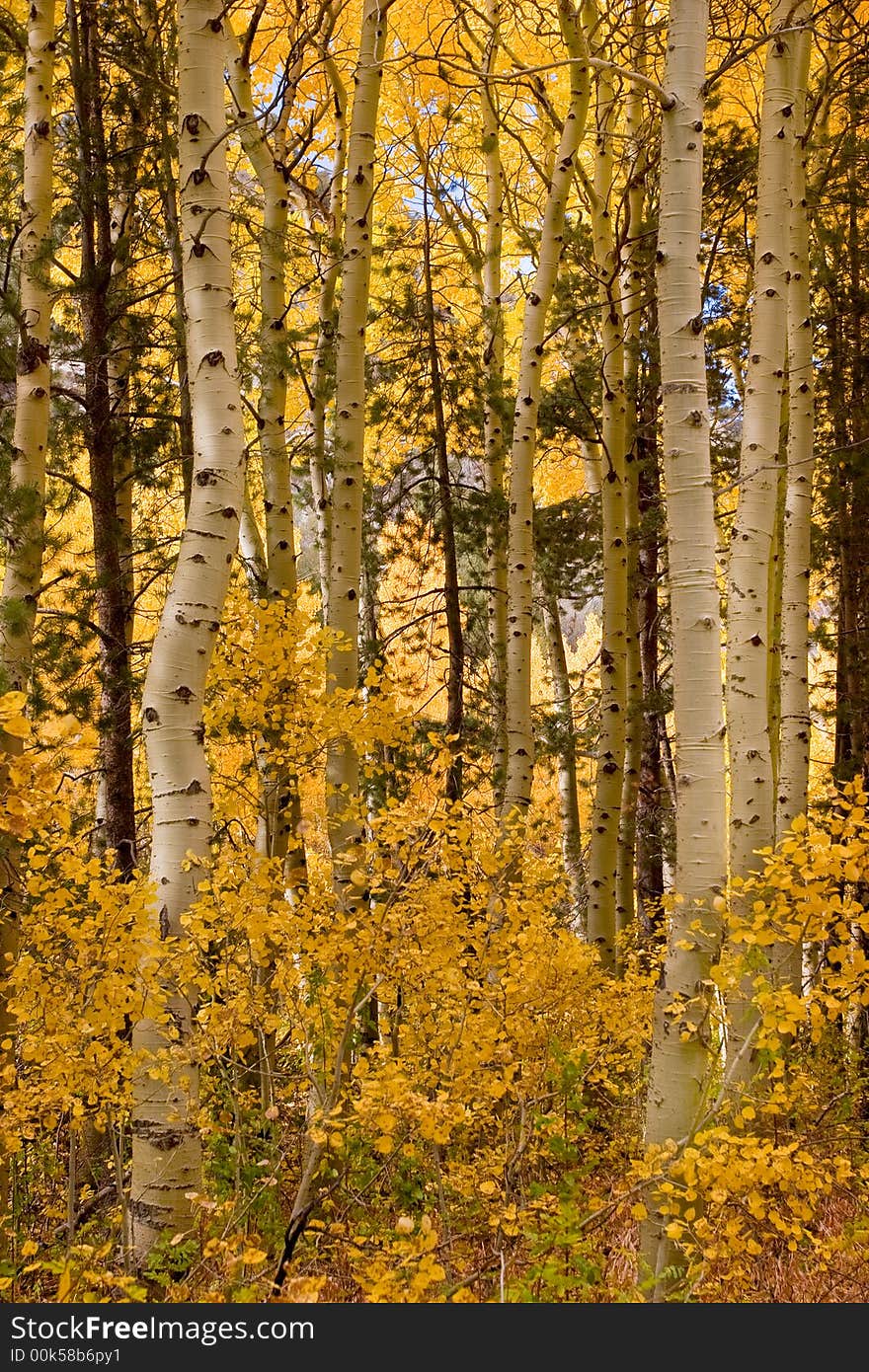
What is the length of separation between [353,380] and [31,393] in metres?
1.69

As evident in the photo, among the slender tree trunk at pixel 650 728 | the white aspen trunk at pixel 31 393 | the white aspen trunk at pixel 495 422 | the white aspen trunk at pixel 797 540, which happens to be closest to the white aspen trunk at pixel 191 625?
the white aspen trunk at pixel 31 393

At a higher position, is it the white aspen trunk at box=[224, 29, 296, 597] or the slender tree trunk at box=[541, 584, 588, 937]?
the white aspen trunk at box=[224, 29, 296, 597]

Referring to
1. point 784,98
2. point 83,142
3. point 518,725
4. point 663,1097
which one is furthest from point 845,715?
point 83,142

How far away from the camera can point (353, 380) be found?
5309 mm

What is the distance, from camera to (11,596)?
4395 mm

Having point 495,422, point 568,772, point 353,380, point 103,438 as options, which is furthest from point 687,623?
point 568,772

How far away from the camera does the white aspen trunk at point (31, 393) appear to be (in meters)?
4.29

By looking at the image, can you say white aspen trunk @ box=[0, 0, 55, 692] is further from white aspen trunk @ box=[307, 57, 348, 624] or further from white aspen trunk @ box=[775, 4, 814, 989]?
white aspen trunk @ box=[775, 4, 814, 989]

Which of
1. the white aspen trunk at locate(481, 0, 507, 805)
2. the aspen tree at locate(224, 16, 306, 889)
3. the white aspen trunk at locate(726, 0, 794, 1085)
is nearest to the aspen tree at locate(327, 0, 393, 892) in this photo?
the aspen tree at locate(224, 16, 306, 889)

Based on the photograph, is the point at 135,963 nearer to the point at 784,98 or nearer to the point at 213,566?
the point at 213,566

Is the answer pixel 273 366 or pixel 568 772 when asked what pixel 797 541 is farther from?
pixel 568 772

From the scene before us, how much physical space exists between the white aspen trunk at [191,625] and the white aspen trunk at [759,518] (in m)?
1.98

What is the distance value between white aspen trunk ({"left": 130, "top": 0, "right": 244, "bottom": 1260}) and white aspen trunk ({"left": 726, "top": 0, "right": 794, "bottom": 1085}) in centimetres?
198

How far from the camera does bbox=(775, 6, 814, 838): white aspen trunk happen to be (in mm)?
5633
